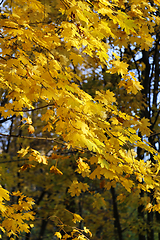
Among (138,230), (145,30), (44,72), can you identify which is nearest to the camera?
(44,72)

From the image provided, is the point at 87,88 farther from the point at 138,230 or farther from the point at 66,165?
the point at 138,230

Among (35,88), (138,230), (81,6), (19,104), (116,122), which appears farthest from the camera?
(138,230)

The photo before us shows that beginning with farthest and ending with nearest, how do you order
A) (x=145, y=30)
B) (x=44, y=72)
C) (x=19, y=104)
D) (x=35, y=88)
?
(x=145, y=30), (x=19, y=104), (x=44, y=72), (x=35, y=88)

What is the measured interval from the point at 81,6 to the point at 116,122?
4.47 feet

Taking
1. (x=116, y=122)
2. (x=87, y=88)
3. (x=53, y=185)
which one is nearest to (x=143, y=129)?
(x=116, y=122)

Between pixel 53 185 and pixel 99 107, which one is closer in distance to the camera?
pixel 99 107

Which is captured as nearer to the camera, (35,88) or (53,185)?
(35,88)

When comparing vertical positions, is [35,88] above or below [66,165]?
below

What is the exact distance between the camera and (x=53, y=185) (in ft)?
26.9

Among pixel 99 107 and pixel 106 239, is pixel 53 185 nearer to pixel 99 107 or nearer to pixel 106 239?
pixel 106 239

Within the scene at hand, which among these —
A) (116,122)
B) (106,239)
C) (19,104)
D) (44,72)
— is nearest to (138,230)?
(106,239)

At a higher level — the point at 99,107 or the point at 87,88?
the point at 87,88

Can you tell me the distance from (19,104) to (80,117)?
113 cm

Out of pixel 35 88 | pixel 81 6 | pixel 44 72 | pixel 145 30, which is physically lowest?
pixel 35 88
